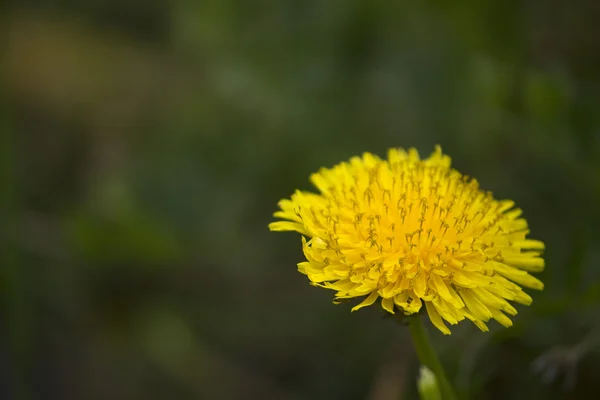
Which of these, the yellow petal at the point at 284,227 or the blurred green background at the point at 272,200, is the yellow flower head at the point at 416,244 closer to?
the yellow petal at the point at 284,227

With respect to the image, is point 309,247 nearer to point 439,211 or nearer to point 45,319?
point 439,211

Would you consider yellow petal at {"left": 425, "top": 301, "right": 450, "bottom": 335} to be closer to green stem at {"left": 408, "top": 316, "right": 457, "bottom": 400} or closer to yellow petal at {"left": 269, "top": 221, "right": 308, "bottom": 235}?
green stem at {"left": 408, "top": 316, "right": 457, "bottom": 400}

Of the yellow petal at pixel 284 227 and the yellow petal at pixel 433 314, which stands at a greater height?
the yellow petal at pixel 284 227

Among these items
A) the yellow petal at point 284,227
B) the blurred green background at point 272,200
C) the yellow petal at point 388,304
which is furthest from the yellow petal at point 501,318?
the blurred green background at point 272,200

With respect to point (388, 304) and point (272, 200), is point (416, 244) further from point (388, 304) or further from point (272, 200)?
point (272, 200)

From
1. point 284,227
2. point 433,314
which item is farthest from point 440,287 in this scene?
point 284,227

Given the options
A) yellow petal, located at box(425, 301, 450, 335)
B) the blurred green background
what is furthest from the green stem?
the blurred green background
